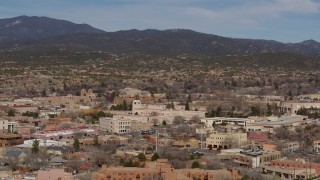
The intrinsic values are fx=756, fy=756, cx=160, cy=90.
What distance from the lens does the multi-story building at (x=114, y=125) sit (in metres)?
63.4

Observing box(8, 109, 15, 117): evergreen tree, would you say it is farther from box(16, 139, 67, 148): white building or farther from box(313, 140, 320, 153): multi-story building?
box(313, 140, 320, 153): multi-story building

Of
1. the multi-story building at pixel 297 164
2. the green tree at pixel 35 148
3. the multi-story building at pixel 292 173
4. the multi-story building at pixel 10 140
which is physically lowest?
the multi-story building at pixel 292 173

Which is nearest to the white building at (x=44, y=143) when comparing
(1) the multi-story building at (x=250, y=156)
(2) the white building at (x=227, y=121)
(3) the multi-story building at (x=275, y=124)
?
(1) the multi-story building at (x=250, y=156)

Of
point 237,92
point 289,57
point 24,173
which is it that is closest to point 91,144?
point 24,173

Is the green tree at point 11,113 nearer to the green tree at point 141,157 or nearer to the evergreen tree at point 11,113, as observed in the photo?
the evergreen tree at point 11,113

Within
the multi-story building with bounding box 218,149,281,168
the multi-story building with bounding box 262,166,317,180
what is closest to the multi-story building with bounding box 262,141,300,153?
the multi-story building with bounding box 218,149,281,168

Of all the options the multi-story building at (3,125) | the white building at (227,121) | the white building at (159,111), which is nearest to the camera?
the multi-story building at (3,125)

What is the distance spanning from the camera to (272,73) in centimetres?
12950

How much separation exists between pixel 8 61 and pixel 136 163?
103300mm

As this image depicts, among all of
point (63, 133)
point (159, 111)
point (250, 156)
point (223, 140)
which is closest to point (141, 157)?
point (250, 156)

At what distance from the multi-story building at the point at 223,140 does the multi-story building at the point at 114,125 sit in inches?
402

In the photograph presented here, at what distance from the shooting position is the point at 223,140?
5462 centimetres

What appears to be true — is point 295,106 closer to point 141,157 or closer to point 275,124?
point 275,124

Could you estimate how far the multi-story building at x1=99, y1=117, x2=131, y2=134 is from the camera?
208 ft
